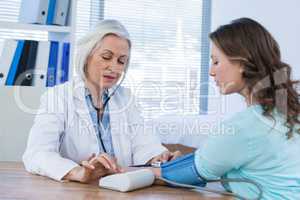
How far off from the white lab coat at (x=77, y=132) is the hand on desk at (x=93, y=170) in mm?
69

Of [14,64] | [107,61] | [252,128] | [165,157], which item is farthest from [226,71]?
[14,64]

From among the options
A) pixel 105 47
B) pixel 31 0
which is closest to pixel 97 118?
pixel 105 47

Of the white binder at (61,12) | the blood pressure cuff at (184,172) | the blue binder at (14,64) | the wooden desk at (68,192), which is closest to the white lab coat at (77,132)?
the wooden desk at (68,192)

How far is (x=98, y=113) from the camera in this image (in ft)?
5.64

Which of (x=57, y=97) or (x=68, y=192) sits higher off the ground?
(x=57, y=97)

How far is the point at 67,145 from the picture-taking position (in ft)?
5.36

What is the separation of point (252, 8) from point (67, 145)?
1883 mm

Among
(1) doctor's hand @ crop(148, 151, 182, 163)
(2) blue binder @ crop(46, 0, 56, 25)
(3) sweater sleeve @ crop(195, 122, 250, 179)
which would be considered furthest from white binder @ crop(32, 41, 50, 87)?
(3) sweater sleeve @ crop(195, 122, 250, 179)

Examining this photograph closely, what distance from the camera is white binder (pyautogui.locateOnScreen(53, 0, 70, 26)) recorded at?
215cm

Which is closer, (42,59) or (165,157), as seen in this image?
(165,157)

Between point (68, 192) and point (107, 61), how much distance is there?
0.78 meters

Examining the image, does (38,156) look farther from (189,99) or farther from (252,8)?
(252,8)

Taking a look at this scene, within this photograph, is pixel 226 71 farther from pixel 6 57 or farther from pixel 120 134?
pixel 6 57

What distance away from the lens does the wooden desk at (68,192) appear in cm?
99
